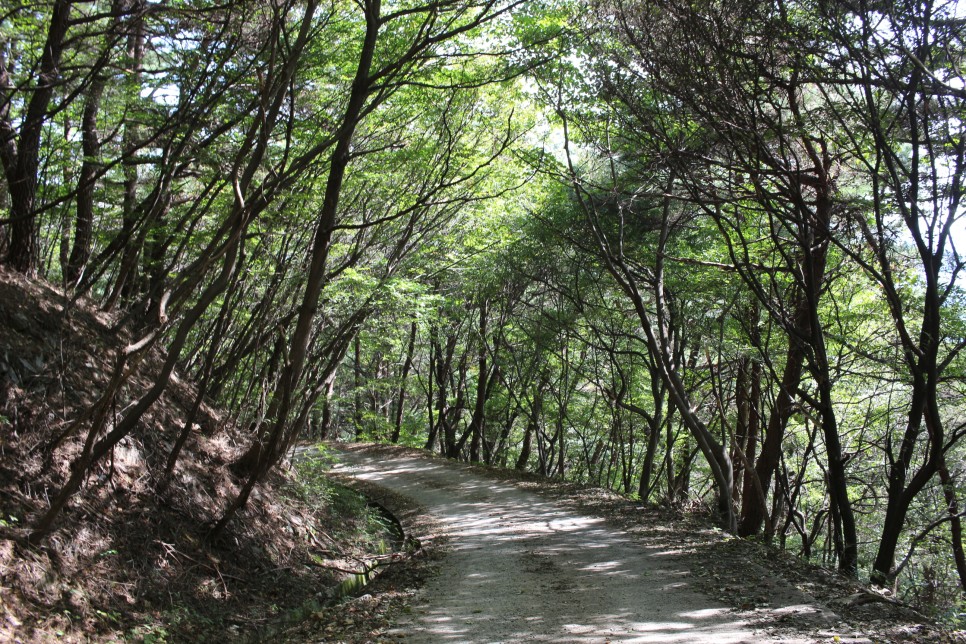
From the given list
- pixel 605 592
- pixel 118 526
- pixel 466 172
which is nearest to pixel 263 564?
pixel 118 526

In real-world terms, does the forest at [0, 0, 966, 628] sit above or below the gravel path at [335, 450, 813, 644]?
above

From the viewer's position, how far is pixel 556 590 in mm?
6898

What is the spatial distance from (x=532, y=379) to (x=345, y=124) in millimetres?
15089

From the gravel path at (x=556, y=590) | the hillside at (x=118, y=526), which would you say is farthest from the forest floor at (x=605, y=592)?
the hillside at (x=118, y=526)

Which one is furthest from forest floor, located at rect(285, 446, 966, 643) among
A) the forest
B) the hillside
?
the forest

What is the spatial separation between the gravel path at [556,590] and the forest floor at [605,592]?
16 millimetres

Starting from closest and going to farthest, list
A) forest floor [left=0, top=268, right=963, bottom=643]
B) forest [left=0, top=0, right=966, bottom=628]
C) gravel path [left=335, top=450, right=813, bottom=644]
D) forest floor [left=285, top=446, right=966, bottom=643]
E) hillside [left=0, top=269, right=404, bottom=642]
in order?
hillside [left=0, top=269, right=404, bottom=642]
forest floor [left=0, top=268, right=963, bottom=643]
forest floor [left=285, top=446, right=966, bottom=643]
gravel path [left=335, top=450, right=813, bottom=644]
forest [left=0, top=0, right=966, bottom=628]

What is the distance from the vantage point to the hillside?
4.89 meters

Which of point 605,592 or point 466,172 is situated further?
point 466,172

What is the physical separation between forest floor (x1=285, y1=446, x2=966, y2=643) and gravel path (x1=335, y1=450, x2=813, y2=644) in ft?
0.05

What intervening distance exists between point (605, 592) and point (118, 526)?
4.66 m

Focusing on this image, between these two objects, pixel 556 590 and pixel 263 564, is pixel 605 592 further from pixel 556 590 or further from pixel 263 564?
pixel 263 564

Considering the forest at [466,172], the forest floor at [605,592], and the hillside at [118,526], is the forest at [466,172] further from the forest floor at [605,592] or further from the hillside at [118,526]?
the forest floor at [605,592]

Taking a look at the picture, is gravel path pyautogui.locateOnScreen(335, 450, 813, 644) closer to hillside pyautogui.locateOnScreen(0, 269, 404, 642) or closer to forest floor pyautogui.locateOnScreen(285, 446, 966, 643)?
forest floor pyautogui.locateOnScreen(285, 446, 966, 643)
